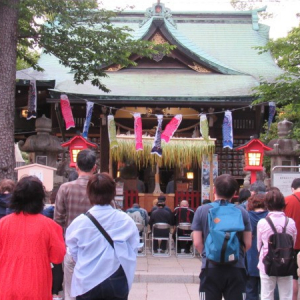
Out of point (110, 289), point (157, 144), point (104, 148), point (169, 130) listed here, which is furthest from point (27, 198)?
point (104, 148)

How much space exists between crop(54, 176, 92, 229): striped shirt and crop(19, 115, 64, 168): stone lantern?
6.90m

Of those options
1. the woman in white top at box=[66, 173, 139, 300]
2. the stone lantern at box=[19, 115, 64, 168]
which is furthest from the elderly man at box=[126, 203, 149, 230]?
the woman in white top at box=[66, 173, 139, 300]

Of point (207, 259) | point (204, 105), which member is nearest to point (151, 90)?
point (204, 105)

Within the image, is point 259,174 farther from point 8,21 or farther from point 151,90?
point 8,21

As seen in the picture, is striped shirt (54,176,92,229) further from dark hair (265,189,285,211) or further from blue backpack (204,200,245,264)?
dark hair (265,189,285,211)

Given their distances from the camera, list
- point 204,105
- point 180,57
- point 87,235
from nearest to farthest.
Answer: point 87,235 < point 204,105 < point 180,57

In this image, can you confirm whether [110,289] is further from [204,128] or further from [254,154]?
[204,128]

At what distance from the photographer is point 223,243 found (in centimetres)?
398

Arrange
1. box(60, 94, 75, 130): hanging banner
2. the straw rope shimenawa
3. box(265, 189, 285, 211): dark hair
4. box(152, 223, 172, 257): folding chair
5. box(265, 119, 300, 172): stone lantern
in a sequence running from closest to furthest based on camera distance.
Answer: box(265, 189, 285, 211): dark hair → box(152, 223, 172, 257): folding chair → box(265, 119, 300, 172): stone lantern → the straw rope shimenawa → box(60, 94, 75, 130): hanging banner

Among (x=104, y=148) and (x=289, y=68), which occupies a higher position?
(x=289, y=68)

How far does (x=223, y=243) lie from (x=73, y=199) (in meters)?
1.51

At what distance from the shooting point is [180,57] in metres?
16.0

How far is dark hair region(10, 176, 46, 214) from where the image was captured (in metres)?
3.59

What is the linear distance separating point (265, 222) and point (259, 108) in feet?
32.9
